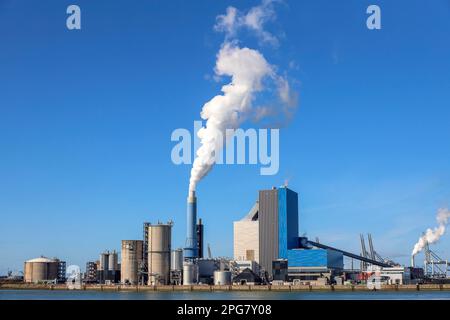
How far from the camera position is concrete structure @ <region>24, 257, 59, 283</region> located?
12744 centimetres

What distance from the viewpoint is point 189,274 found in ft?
340

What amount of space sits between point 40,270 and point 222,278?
151 ft

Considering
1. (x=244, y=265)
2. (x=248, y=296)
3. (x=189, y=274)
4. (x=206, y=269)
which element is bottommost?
(x=248, y=296)

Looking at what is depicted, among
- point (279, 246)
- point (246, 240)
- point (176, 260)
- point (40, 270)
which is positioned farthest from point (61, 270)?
point (279, 246)

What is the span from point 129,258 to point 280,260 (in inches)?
1162

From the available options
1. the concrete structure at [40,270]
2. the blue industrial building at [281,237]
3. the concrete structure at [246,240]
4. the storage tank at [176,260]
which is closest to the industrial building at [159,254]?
the storage tank at [176,260]

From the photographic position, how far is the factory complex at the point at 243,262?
106m

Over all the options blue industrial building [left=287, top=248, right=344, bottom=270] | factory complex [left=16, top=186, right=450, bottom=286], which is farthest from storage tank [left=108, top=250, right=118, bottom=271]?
blue industrial building [left=287, top=248, right=344, bottom=270]

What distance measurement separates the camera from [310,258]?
117000mm

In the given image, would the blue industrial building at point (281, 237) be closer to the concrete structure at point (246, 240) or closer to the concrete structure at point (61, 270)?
the concrete structure at point (246, 240)

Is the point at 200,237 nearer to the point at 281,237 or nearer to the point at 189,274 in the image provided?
the point at 189,274
